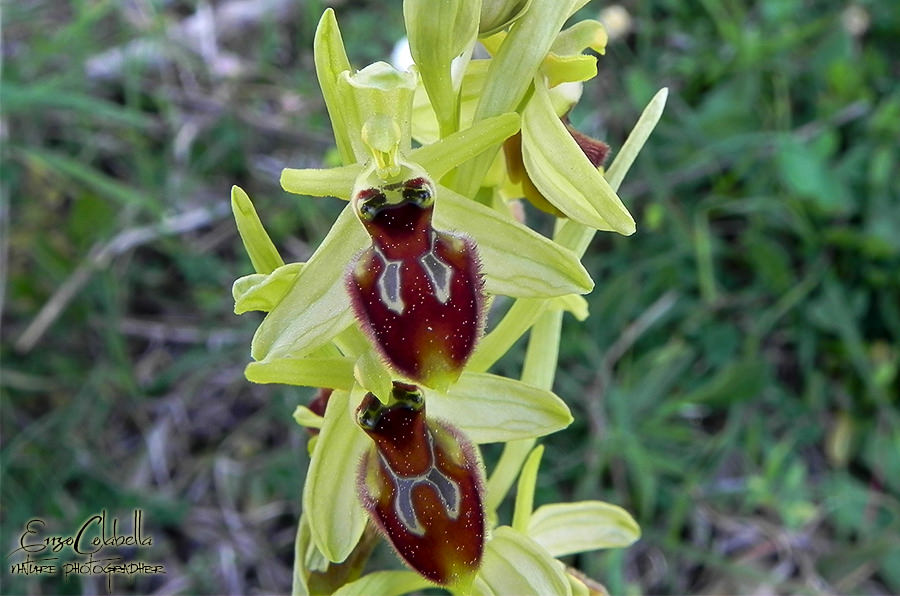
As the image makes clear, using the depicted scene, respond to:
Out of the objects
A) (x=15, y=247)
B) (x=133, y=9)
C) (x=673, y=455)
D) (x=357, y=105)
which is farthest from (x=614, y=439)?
(x=133, y=9)

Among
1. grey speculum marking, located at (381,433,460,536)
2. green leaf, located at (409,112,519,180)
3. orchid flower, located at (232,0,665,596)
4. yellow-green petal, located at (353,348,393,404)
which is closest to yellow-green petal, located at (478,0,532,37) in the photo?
orchid flower, located at (232,0,665,596)

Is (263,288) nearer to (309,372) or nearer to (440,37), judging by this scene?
(309,372)

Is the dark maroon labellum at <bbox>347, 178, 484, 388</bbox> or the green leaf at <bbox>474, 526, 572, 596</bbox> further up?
the dark maroon labellum at <bbox>347, 178, 484, 388</bbox>

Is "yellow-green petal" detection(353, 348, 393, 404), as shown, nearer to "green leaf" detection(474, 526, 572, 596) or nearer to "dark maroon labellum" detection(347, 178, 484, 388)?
"dark maroon labellum" detection(347, 178, 484, 388)

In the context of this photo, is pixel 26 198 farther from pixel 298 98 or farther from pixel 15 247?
pixel 298 98

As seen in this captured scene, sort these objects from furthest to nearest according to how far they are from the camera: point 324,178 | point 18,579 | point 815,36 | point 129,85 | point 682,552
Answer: point 815,36 → point 129,85 → point 682,552 → point 18,579 → point 324,178

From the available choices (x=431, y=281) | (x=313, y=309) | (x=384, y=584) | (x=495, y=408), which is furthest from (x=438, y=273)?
(x=384, y=584)
